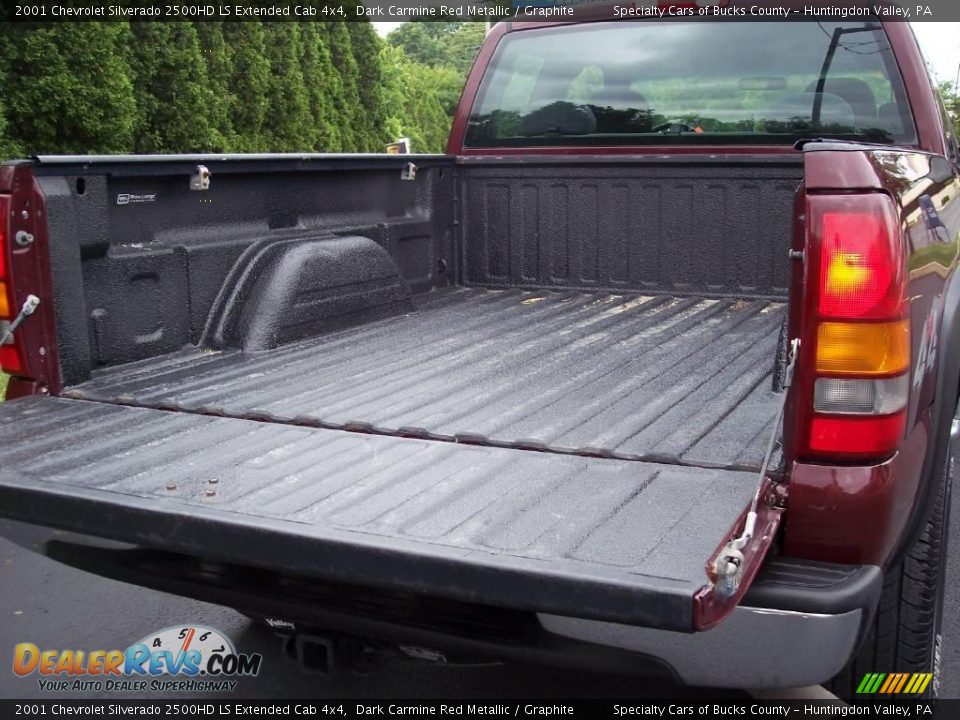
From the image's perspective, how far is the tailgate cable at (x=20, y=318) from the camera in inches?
102

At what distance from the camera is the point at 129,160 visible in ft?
9.46

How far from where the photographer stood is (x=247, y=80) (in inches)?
417

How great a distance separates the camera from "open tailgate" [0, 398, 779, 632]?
1664 mm

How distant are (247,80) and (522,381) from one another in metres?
8.60

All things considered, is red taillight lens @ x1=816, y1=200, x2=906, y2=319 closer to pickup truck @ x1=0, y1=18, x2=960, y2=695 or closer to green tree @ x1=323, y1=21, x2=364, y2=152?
pickup truck @ x1=0, y1=18, x2=960, y2=695

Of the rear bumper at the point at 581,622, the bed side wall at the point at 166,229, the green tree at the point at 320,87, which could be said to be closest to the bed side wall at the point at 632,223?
the bed side wall at the point at 166,229

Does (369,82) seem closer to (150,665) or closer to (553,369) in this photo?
(553,369)

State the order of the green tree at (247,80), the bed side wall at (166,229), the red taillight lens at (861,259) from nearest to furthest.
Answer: the red taillight lens at (861,259)
the bed side wall at (166,229)
the green tree at (247,80)

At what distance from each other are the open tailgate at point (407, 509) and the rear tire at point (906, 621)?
508mm

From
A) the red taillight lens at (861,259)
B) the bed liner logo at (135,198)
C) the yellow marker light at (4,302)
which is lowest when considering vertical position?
the yellow marker light at (4,302)

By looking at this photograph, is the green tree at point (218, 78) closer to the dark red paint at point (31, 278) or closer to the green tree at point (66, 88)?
the green tree at point (66, 88)

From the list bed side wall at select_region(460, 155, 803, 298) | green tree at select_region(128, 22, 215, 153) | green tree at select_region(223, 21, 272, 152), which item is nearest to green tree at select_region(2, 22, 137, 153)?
green tree at select_region(128, 22, 215, 153)

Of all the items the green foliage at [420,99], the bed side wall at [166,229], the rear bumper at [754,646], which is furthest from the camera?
the green foliage at [420,99]

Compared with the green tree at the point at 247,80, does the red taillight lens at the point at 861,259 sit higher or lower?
lower
